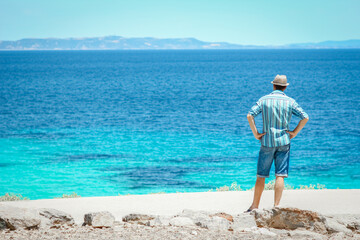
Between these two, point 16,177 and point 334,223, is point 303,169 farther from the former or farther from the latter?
point 334,223

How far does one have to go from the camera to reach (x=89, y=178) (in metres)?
17.3

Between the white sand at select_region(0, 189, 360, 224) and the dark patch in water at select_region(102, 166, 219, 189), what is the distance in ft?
23.8

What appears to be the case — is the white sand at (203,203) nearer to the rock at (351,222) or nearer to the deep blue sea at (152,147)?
the rock at (351,222)

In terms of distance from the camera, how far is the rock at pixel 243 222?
5.85 m

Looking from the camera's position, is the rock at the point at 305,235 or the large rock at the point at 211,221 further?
the large rock at the point at 211,221

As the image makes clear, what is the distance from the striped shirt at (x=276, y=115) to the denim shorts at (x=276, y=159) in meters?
0.09

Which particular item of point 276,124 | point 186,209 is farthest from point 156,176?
point 276,124

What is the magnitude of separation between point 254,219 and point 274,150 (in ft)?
3.64

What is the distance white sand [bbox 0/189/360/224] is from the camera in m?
7.73

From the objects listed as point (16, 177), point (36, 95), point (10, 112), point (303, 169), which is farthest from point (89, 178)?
point (36, 95)

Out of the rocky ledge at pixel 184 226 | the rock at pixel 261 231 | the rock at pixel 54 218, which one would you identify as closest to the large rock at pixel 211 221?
the rocky ledge at pixel 184 226

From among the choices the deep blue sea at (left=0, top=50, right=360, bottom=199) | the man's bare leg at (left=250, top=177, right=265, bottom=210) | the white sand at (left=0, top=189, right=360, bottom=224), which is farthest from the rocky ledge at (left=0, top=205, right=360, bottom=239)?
the deep blue sea at (left=0, top=50, right=360, bottom=199)

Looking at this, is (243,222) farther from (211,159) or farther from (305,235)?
(211,159)

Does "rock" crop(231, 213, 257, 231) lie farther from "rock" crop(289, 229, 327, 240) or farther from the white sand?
the white sand
